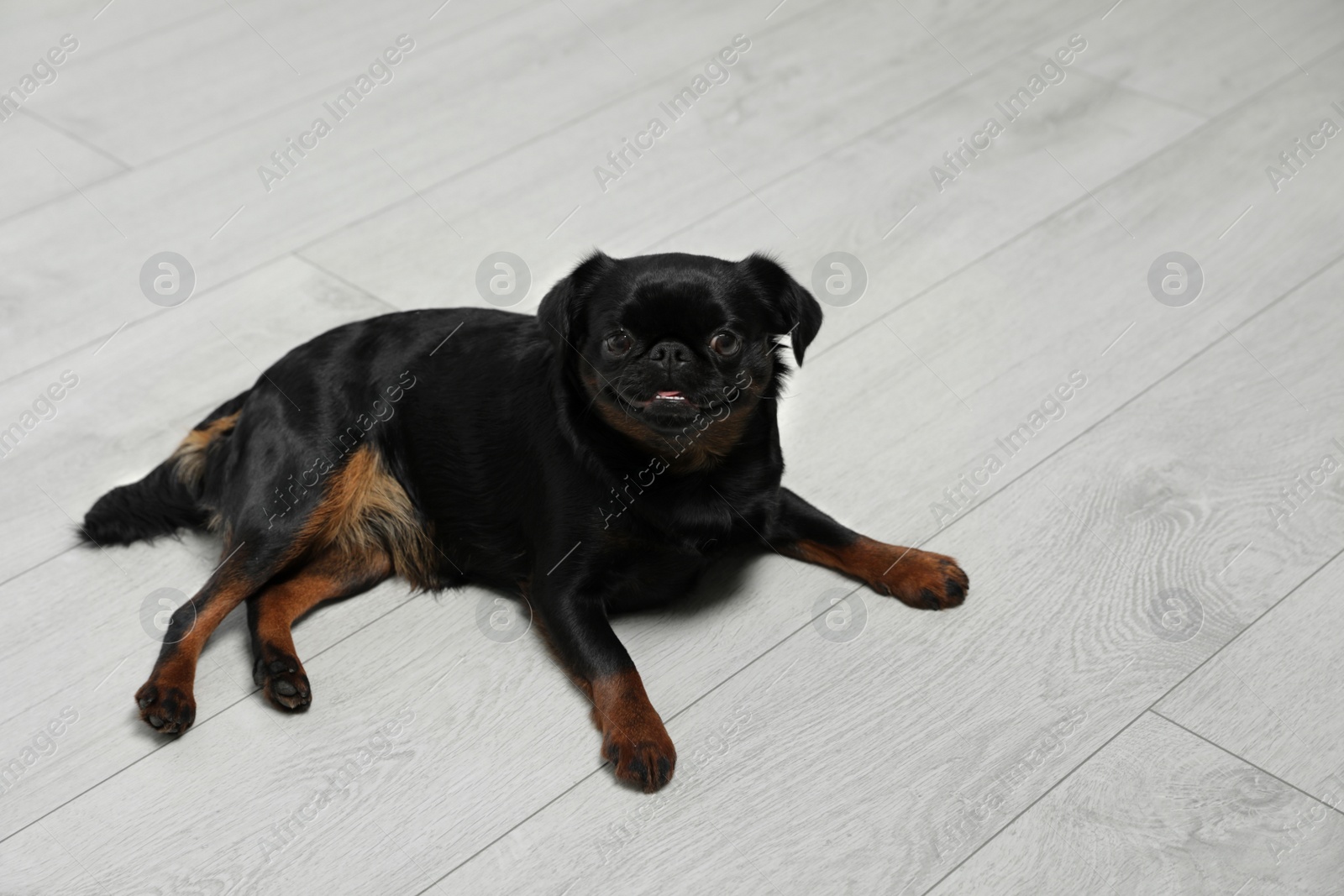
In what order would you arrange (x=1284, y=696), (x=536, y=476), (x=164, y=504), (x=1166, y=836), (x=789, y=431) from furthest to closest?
1. (x=789, y=431)
2. (x=164, y=504)
3. (x=536, y=476)
4. (x=1284, y=696)
5. (x=1166, y=836)

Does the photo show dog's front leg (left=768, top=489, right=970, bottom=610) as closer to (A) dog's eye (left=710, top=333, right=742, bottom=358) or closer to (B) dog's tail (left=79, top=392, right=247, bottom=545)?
(A) dog's eye (left=710, top=333, right=742, bottom=358)

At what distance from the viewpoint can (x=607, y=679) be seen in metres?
2.01

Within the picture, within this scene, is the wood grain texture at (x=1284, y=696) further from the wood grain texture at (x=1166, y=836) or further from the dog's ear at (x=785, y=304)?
the dog's ear at (x=785, y=304)

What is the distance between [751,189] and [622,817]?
6.92ft

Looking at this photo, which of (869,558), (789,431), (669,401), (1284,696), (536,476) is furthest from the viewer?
(789,431)

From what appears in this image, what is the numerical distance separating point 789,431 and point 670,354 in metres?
0.82

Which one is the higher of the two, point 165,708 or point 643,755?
point 643,755

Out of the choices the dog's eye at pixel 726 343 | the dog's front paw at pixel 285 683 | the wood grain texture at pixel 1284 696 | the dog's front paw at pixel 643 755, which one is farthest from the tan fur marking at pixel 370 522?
the wood grain texture at pixel 1284 696

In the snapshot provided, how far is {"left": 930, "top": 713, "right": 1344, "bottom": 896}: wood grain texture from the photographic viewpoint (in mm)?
1751

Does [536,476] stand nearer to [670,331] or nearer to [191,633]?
[670,331]

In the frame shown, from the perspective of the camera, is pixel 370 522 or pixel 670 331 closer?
pixel 670 331

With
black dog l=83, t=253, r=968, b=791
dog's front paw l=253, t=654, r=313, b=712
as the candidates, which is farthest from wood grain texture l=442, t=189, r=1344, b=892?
dog's front paw l=253, t=654, r=313, b=712

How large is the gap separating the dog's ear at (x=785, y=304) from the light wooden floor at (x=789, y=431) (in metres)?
0.46

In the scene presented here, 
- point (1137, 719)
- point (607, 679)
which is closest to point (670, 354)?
point (607, 679)
